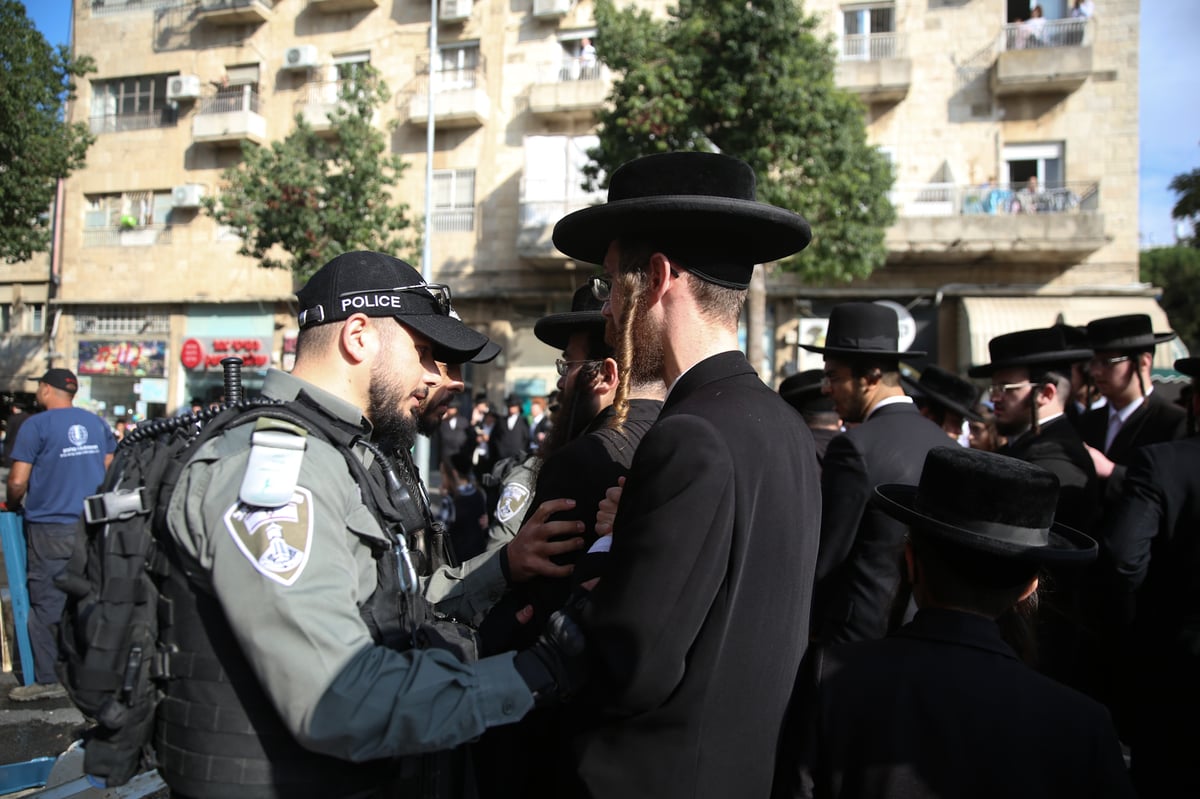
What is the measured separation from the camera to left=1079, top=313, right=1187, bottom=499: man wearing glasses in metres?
4.74

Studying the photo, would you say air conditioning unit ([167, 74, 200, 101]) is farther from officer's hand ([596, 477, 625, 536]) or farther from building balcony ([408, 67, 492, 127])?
officer's hand ([596, 477, 625, 536])

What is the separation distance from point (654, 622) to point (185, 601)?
3.70ft

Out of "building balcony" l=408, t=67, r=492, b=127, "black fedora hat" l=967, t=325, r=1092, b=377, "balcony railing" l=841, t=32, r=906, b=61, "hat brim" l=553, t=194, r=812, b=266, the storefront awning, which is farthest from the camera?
"building balcony" l=408, t=67, r=492, b=127

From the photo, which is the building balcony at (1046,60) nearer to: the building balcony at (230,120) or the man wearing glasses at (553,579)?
the man wearing glasses at (553,579)

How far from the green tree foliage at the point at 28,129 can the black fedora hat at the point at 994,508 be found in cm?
2167

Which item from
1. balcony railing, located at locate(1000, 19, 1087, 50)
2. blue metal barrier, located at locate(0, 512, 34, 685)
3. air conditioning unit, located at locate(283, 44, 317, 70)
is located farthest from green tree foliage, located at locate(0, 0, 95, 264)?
balcony railing, located at locate(1000, 19, 1087, 50)

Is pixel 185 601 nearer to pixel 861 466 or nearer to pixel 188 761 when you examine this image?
pixel 188 761

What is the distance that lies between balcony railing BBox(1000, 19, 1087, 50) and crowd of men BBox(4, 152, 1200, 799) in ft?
65.9

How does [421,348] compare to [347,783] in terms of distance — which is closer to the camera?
[347,783]

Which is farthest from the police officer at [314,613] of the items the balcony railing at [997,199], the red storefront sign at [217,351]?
the red storefront sign at [217,351]

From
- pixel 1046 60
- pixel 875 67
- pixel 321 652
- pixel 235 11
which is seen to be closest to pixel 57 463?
pixel 321 652

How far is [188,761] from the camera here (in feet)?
5.81

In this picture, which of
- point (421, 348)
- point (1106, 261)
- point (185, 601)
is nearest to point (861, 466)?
point (421, 348)

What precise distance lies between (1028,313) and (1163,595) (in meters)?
16.7
